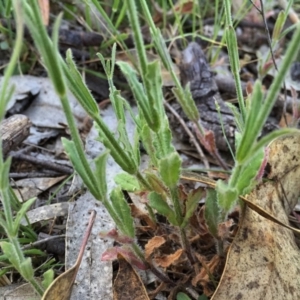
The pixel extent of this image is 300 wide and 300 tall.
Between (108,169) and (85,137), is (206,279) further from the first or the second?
(85,137)

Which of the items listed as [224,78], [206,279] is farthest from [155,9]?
[206,279]

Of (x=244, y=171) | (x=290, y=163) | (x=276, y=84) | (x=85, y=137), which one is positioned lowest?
(x=85, y=137)

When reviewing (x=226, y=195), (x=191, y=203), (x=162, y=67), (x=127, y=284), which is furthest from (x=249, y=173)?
(x=162, y=67)

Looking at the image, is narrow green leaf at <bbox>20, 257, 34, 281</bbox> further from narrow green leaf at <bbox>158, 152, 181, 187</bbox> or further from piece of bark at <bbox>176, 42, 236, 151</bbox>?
piece of bark at <bbox>176, 42, 236, 151</bbox>

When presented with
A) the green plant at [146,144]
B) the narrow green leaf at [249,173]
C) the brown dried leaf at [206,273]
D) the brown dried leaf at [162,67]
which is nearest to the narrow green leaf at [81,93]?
the green plant at [146,144]

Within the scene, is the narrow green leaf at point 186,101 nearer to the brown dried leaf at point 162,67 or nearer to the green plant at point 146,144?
the green plant at point 146,144

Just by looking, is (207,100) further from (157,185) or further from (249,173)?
(249,173)

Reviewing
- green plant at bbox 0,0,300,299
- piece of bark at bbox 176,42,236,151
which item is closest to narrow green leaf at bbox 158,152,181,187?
green plant at bbox 0,0,300,299
